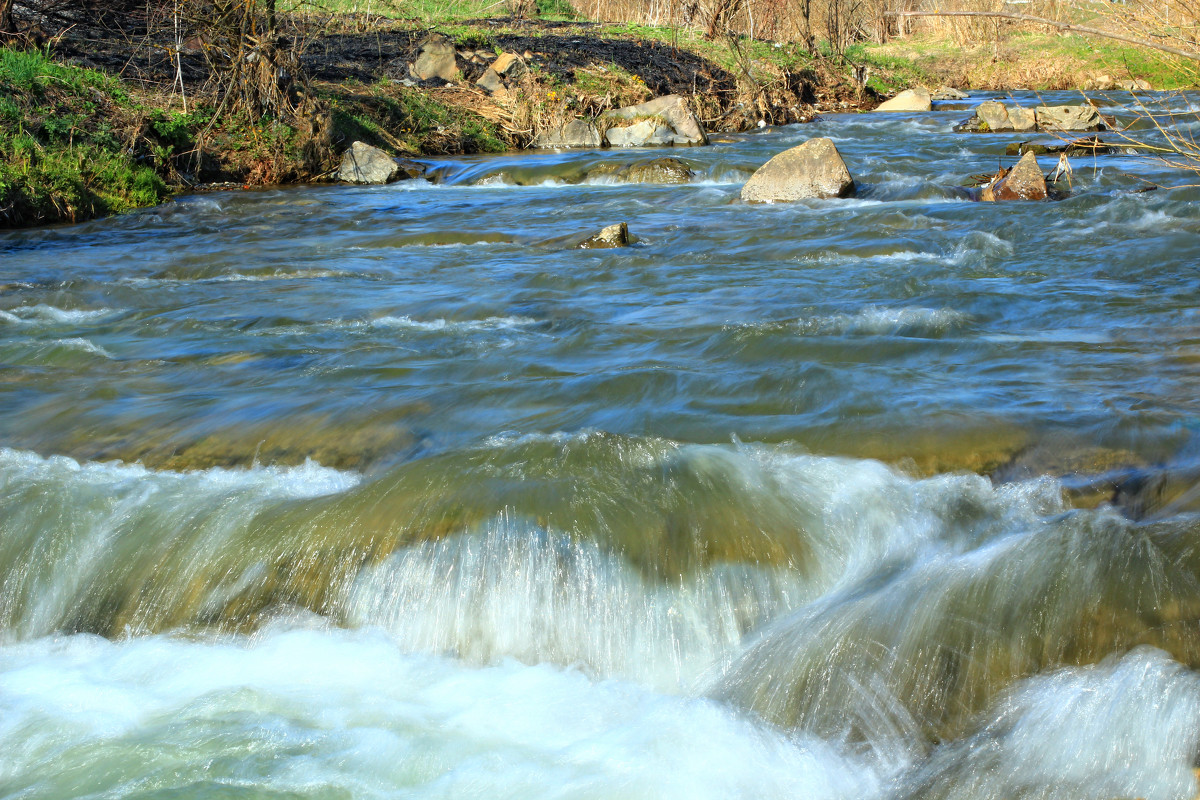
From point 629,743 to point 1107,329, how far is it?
13.3 feet

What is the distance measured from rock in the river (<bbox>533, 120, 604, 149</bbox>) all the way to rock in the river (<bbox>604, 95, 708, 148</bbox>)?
29cm

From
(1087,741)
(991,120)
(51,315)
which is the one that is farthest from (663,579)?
(991,120)

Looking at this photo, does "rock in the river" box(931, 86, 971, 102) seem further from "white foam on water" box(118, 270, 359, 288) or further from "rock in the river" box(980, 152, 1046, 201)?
"white foam on water" box(118, 270, 359, 288)

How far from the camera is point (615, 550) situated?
11.0ft

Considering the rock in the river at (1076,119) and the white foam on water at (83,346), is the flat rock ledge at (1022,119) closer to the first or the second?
the rock in the river at (1076,119)

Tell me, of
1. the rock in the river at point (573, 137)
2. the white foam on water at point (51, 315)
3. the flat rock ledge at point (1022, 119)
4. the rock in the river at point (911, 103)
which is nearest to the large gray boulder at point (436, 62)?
the rock in the river at point (573, 137)

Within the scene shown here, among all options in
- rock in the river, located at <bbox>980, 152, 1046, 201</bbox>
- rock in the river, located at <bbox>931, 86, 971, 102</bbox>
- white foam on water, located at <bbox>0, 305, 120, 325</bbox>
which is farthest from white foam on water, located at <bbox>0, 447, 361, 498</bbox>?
rock in the river, located at <bbox>931, 86, 971, 102</bbox>

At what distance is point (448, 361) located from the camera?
5402 millimetres

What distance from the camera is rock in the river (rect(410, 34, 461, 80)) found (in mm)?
18125

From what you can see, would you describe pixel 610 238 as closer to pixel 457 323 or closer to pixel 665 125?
pixel 457 323

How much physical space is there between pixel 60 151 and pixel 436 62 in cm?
881

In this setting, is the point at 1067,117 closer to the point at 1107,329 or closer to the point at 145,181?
the point at 1107,329

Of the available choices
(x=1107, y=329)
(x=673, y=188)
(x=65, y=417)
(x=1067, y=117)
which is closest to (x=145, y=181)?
(x=673, y=188)

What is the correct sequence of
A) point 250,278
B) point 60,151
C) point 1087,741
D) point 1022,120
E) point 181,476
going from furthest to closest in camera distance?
point 1022,120
point 60,151
point 250,278
point 181,476
point 1087,741
